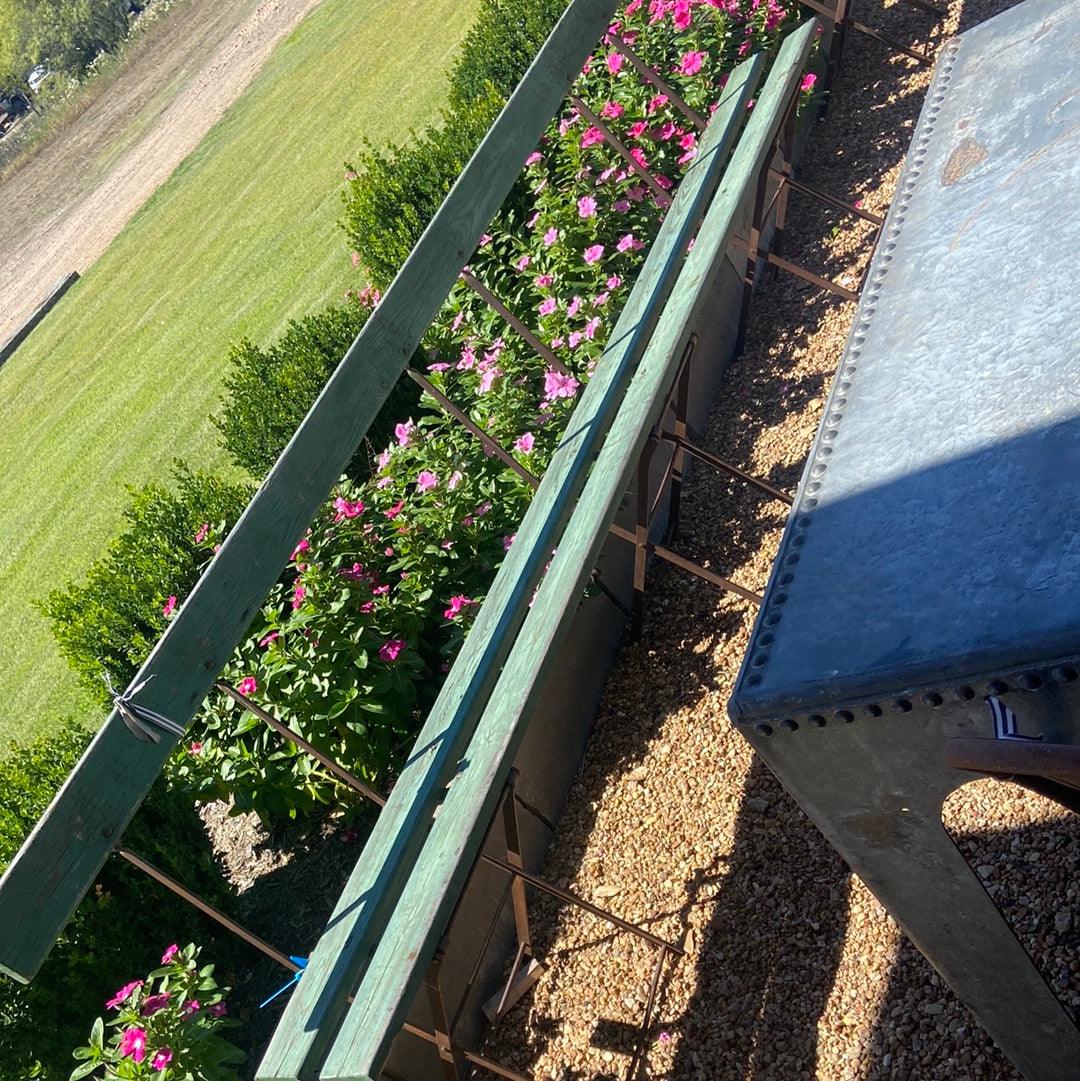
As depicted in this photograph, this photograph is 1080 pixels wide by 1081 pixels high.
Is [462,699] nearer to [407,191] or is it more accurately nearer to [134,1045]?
[134,1045]

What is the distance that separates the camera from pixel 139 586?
5043 millimetres

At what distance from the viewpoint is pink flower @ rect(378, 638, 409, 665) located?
3839 mm

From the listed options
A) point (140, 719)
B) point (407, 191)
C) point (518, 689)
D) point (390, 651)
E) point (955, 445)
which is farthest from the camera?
point (407, 191)

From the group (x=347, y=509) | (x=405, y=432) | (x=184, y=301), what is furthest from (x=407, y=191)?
(x=184, y=301)

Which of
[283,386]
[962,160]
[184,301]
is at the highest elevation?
[962,160]

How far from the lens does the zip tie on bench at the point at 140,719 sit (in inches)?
102

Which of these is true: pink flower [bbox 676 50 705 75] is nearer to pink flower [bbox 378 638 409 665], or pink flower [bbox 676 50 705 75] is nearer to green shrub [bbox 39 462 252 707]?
green shrub [bbox 39 462 252 707]

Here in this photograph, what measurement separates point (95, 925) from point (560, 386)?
88.8 inches

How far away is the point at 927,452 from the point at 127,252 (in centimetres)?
1482

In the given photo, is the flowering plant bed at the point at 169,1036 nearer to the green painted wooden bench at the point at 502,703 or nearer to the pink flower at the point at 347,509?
the green painted wooden bench at the point at 502,703

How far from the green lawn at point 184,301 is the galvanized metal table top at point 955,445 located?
5.65 metres

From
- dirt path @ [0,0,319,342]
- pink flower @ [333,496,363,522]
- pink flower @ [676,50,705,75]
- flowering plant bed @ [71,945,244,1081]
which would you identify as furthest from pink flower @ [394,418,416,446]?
dirt path @ [0,0,319,342]

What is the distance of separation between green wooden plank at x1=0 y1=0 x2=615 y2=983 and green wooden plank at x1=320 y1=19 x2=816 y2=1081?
23.5 inches

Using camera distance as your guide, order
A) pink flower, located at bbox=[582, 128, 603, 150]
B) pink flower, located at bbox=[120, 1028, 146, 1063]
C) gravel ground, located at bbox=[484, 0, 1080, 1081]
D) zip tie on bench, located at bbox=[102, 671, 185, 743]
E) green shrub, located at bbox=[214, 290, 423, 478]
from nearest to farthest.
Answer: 1. zip tie on bench, located at bbox=[102, 671, 185, 743]
2. gravel ground, located at bbox=[484, 0, 1080, 1081]
3. pink flower, located at bbox=[120, 1028, 146, 1063]
4. pink flower, located at bbox=[582, 128, 603, 150]
5. green shrub, located at bbox=[214, 290, 423, 478]
